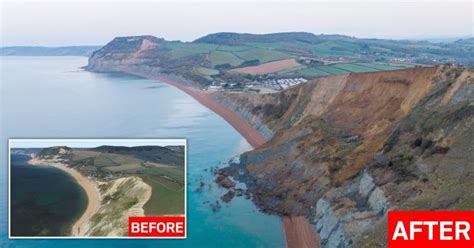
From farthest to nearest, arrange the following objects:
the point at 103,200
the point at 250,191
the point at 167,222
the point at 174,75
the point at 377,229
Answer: the point at 174,75 → the point at 250,191 → the point at 377,229 → the point at 103,200 → the point at 167,222

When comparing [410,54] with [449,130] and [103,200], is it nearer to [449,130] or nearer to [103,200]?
[449,130]

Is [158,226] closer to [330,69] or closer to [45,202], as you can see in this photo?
[45,202]

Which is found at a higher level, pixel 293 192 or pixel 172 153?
pixel 172 153

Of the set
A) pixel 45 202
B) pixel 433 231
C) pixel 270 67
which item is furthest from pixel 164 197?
pixel 270 67

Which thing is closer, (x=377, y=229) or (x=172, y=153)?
(x=172, y=153)

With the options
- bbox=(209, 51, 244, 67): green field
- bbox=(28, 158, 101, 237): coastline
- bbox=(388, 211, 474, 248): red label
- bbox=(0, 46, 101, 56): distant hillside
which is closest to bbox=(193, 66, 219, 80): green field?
bbox=(209, 51, 244, 67): green field

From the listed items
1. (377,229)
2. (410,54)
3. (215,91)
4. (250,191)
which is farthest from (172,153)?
(410,54)

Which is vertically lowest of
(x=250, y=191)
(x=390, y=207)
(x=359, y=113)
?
(x=250, y=191)
